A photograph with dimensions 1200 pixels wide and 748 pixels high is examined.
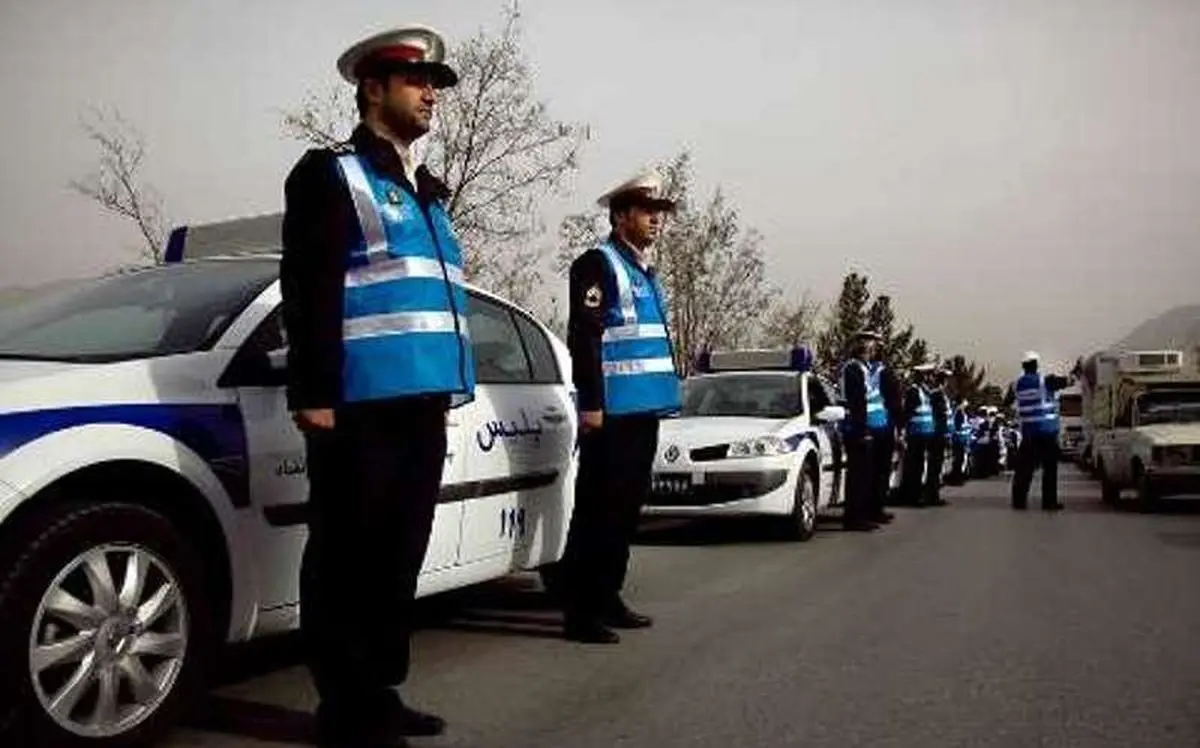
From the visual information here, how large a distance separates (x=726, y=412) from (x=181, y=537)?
7111mm

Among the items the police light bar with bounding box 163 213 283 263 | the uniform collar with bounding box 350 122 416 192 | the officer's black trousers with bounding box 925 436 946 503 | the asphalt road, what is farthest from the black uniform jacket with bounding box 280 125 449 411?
the officer's black trousers with bounding box 925 436 946 503

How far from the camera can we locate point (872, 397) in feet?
35.9

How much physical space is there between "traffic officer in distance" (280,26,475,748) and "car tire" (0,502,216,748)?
0.37 metres

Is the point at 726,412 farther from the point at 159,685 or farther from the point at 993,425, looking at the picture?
the point at 993,425

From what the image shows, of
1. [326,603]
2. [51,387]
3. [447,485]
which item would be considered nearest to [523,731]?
[326,603]

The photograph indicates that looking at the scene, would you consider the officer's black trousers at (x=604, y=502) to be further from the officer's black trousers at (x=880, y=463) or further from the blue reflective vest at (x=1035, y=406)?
the blue reflective vest at (x=1035, y=406)

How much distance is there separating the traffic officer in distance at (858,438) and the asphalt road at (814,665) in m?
2.66

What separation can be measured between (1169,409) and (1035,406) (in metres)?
1.84

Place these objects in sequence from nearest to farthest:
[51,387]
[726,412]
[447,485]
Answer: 1. [51,387]
2. [447,485]
3. [726,412]

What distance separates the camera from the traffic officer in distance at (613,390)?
200 inches

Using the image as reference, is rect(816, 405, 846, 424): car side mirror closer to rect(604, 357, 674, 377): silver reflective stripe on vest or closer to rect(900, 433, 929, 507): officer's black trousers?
rect(900, 433, 929, 507): officer's black trousers

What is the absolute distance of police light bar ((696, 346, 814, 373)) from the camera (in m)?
11.0

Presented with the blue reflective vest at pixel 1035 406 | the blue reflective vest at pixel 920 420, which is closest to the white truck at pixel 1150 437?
the blue reflective vest at pixel 1035 406

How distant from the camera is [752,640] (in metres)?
5.16
